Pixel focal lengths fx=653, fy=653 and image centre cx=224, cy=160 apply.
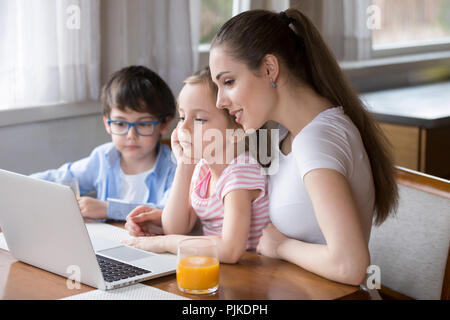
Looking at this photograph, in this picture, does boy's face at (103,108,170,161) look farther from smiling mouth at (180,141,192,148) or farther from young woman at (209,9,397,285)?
young woman at (209,9,397,285)

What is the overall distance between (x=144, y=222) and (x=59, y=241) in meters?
0.40

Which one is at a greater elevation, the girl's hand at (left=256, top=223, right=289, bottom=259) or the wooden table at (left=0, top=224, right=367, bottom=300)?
the girl's hand at (left=256, top=223, right=289, bottom=259)

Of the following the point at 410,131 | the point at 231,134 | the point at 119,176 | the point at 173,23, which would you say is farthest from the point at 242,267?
the point at 410,131

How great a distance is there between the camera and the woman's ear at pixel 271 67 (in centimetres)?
131

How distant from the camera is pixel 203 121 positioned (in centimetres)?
145

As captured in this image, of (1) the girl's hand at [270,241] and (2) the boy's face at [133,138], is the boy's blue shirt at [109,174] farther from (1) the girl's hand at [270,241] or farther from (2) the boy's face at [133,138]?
(1) the girl's hand at [270,241]

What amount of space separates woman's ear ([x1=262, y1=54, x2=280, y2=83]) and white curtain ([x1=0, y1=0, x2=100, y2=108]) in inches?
37.8

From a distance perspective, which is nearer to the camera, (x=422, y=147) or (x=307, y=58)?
(x=307, y=58)

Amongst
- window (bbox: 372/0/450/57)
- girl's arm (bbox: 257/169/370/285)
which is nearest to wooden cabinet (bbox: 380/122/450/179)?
window (bbox: 372/0/450/57)

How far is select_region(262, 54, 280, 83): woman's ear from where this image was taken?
4.30 ft

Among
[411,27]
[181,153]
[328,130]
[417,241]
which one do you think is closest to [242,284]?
[328,130]

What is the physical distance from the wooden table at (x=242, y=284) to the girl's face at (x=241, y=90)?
0.30 metres

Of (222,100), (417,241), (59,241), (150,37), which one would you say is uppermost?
(150,37)

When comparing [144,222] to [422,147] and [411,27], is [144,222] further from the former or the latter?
[411,27]
